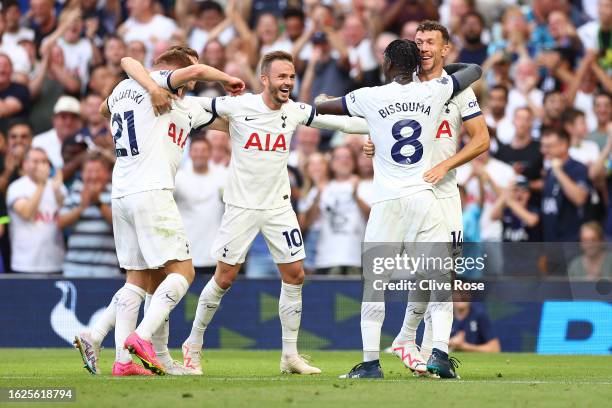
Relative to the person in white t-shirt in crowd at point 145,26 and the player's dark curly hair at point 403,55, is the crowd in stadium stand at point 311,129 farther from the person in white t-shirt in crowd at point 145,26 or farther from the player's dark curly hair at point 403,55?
the player's dark curly hair at point 403,55

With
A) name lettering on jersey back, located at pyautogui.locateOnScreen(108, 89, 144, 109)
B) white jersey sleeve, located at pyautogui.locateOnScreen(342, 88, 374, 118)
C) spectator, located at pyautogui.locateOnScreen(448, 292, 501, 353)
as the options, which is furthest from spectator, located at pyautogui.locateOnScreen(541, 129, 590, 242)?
name lettering on jersey back, located at pyautogui.locateOnScreen(108, 89, 144, 109)

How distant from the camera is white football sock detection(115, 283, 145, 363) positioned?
34.8 ft

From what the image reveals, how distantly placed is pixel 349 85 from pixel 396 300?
426 centimetres

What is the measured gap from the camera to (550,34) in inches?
768

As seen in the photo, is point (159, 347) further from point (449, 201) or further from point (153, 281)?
point (449, 201)

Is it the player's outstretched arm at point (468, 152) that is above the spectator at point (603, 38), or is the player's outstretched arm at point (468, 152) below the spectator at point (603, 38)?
below

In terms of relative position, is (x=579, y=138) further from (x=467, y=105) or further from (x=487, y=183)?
(x=467, y=105)

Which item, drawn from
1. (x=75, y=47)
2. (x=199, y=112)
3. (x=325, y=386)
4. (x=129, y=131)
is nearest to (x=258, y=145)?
(x=199, y=112)

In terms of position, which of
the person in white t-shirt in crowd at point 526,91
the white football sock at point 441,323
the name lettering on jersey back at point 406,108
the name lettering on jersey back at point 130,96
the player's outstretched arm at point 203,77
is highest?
the person in white t-shirt in crowd at point 526,91

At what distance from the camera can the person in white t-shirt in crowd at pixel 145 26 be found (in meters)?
19.9

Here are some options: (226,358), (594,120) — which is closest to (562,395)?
(226,358)

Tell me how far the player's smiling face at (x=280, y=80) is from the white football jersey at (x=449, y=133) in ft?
3.77

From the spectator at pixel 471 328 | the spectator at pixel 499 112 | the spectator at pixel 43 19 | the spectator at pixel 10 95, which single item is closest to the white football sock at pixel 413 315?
the spectator at pixel 471 328

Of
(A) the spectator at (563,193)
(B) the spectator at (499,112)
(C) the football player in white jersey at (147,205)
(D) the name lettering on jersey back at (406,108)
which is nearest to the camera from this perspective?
(D) the name lettering on jersey back at (406,108)
